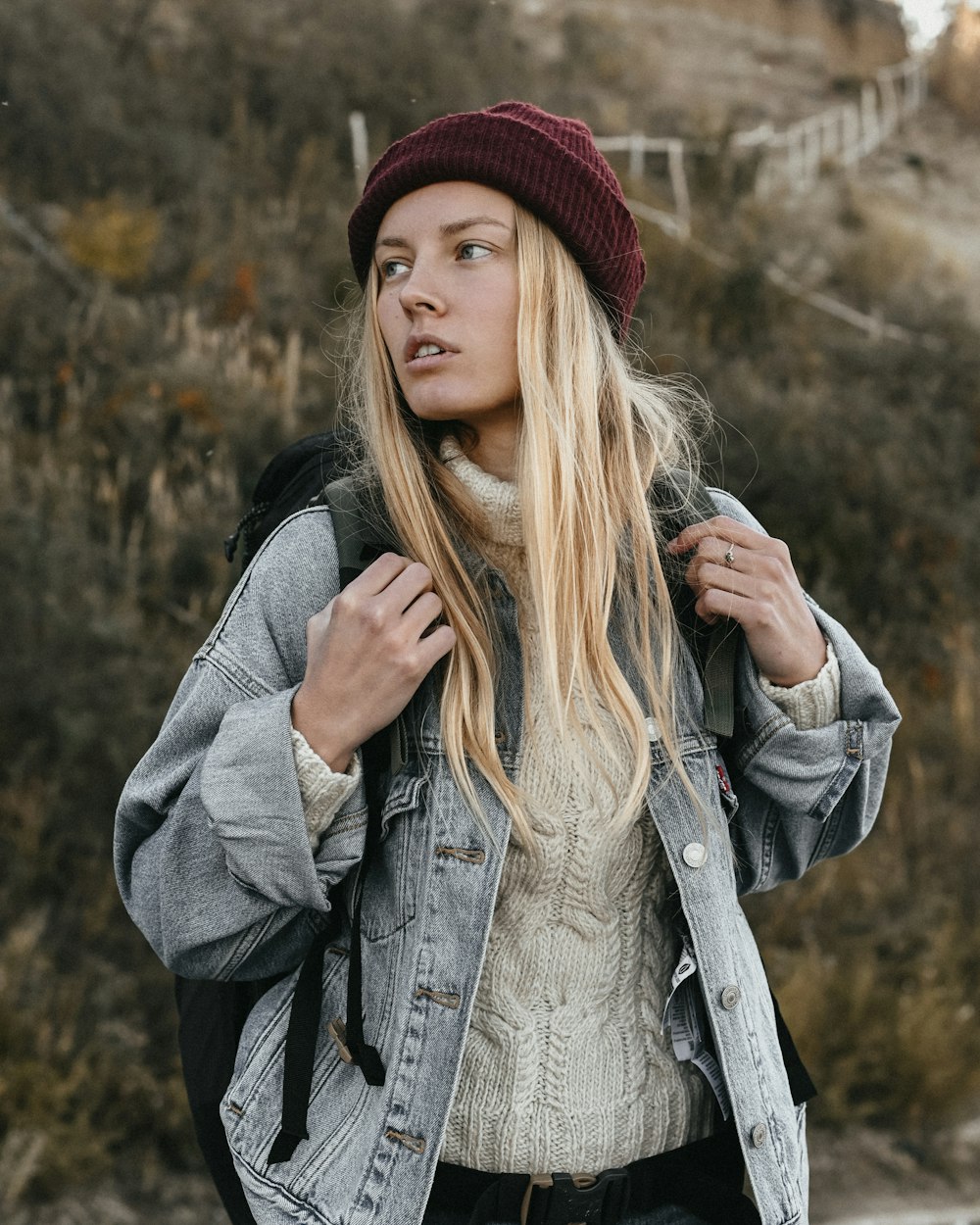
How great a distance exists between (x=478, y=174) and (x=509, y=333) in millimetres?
256

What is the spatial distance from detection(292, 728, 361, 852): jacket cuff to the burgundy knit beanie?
93cm

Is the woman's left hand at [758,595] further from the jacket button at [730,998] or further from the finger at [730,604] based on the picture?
the jacket button at [730,998]

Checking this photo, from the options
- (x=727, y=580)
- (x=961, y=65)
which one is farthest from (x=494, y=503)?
(x=961, y=65)

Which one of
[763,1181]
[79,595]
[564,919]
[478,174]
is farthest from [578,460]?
[79,595]

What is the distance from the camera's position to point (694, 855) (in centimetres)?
180

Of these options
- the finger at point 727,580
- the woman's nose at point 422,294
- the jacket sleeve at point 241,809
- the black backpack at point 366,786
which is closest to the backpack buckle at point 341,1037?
the black backpack at point 366,786

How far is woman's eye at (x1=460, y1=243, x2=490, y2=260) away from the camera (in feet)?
6.22

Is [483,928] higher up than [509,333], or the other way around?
[509,333]

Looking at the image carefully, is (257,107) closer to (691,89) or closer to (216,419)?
(216,419)

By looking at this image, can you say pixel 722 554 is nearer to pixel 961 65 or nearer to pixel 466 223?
pixel 466 223

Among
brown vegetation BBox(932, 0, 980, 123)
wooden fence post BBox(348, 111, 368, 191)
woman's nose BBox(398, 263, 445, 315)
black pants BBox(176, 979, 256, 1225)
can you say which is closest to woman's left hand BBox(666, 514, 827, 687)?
woman's nose BBox(398, 263, 445, 315)

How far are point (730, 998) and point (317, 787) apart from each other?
0.73 metres

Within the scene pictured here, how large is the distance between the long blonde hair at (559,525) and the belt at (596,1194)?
1.59ft

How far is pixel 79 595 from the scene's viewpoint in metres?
4.64
